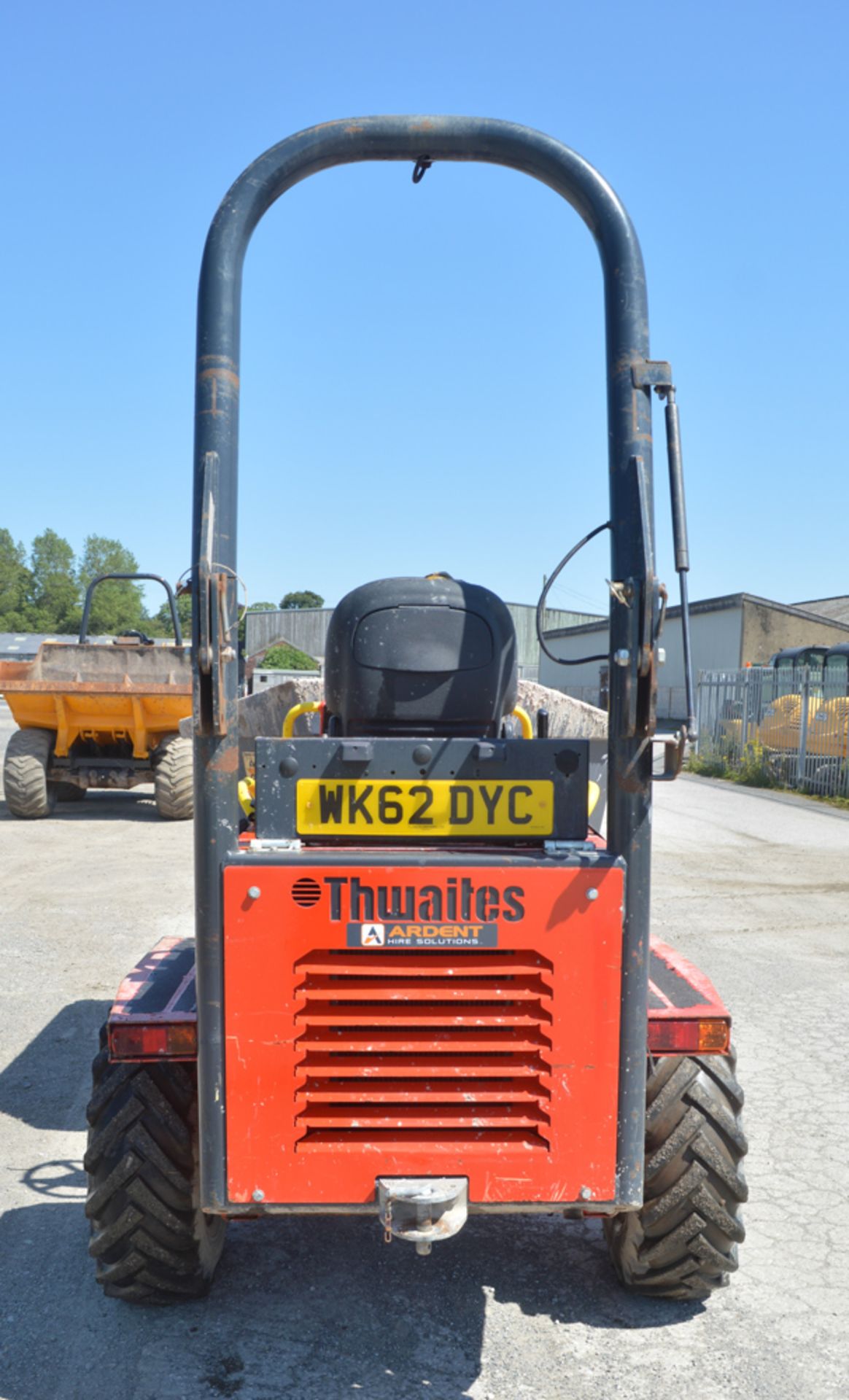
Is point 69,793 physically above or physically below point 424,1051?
below

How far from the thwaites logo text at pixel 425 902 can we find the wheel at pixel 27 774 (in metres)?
10.7

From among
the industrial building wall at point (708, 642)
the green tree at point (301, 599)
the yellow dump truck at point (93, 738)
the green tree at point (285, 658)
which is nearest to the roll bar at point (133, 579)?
the yellow dump truck at point (93, 738)

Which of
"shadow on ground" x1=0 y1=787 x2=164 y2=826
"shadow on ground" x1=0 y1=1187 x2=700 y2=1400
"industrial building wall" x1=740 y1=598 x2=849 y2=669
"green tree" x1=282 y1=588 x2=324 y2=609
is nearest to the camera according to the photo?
"shadow on ground" x1=0 y1=1187 x2=700 y2=1400

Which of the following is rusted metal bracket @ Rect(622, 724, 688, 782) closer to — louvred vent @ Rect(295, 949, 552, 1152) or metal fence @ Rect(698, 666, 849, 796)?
louvred vent @ Rect(295, 949, 552, 1152)

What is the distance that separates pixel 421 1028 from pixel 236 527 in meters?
1.33

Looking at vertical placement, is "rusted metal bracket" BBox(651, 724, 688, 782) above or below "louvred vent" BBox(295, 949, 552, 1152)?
above

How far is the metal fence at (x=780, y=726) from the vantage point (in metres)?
17.8

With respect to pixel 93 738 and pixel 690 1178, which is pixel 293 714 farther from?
pixel 93 738

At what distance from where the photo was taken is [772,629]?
32.7 m

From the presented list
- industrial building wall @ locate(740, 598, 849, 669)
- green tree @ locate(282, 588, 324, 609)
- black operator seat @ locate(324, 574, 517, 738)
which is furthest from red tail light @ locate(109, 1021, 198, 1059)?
green tree @ locate(282, 588, 324, 609)

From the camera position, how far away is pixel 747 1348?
3170 millimetres

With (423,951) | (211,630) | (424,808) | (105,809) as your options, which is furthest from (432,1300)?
(105,809)

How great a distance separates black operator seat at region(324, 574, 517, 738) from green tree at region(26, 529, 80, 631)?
9868 cm

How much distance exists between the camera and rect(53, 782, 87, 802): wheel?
14.7m
